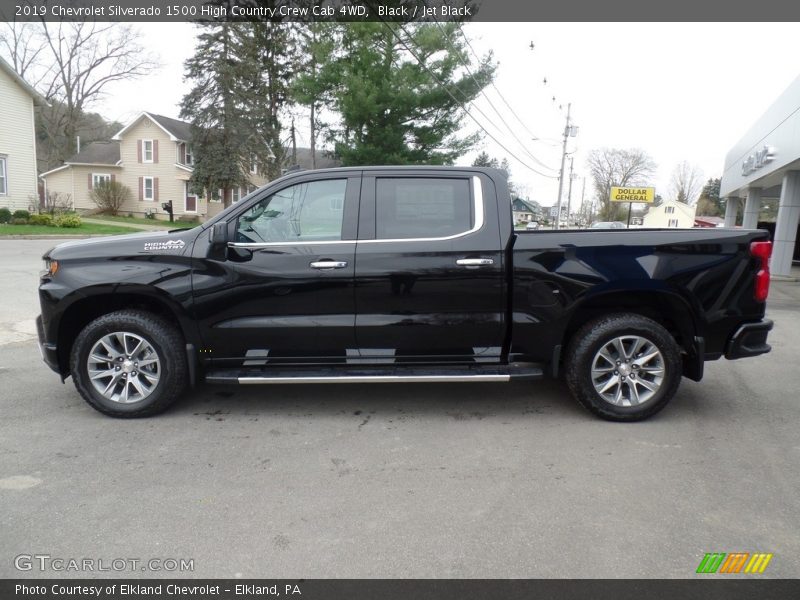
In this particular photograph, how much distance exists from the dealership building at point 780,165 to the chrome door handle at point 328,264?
49.5 ft

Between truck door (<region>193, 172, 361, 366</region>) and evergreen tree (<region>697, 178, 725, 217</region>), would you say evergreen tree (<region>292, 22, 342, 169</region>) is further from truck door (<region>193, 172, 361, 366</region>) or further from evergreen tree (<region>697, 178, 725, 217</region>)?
evergreen tree (<region>697, 178, 725, 217</region>)

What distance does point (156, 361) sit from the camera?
15.2 ft

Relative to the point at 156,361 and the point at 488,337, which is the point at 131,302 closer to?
the point at 156,361

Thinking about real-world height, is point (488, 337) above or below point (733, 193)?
Result: below

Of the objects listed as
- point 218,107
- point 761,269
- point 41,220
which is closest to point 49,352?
point 761,269

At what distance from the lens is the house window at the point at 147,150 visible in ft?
141

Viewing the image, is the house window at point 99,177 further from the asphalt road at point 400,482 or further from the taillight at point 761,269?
the taillight at point 761,269

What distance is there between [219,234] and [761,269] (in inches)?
171

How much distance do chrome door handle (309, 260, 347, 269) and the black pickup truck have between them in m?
Result: 0.01

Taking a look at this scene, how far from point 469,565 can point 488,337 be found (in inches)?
85.1

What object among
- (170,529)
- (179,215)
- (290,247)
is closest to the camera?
(170,529)

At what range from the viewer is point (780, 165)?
1677cm

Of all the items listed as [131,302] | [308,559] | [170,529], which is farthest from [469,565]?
[131,302]

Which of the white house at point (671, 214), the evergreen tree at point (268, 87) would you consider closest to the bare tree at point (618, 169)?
the white house at point (671, 214)
